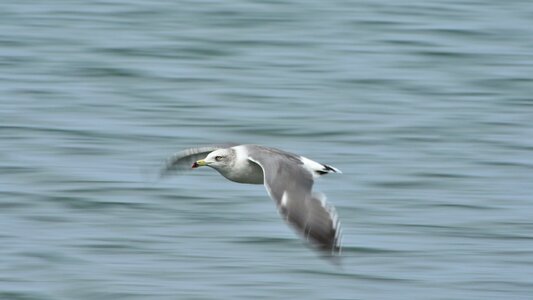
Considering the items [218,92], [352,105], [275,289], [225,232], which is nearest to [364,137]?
[352,105]

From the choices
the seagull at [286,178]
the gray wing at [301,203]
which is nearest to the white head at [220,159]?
the seagull at [286,178]

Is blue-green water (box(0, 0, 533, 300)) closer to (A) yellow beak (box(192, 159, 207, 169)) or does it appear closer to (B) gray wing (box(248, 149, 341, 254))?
(A) yellow beak (box(192, 159, 207, 169))

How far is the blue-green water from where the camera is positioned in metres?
8.84

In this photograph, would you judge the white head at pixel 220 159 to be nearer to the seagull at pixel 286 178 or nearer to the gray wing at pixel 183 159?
the seagull at pixel 286 178

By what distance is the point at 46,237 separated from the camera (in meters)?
9.54

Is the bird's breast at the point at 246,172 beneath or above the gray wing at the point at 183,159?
beneath

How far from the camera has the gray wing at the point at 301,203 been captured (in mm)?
6613

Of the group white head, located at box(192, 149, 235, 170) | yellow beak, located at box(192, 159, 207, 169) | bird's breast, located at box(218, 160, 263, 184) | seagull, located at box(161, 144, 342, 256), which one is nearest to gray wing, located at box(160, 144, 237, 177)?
seagull, located at box(161, 144, 342, 256)

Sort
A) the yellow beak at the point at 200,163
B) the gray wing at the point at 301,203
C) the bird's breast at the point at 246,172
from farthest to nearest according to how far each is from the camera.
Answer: the yellow beak at the point at 200,163 < the bird's breast at the point at 246,172 < the gray wing at the point at 301,203

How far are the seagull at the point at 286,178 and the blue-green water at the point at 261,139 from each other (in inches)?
32.5

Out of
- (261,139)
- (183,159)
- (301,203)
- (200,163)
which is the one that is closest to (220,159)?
(200,163)

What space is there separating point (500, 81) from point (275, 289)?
6.41 m

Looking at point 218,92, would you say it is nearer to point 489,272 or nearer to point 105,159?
point 105,159

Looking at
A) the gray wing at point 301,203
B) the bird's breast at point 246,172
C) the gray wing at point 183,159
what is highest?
the gray wing at point 183,159
